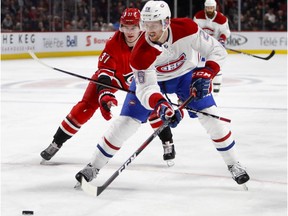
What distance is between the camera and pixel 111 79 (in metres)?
4.15

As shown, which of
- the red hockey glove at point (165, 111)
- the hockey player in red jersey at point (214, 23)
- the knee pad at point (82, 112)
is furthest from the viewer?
the hockey player in red jersey at point (214, 23)

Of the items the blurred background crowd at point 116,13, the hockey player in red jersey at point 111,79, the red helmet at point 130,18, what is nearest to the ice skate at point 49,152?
the hockey player in red jersey at point 111,79

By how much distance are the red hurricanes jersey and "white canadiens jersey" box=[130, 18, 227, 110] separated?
42 cm

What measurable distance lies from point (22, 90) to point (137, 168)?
5076mm

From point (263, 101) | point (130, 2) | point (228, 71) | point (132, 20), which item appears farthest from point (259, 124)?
point (130, 2)

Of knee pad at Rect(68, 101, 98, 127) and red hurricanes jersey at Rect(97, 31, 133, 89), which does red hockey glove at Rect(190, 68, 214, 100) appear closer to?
red hurricanes jersey at Rect(97, 31, 133, 89)

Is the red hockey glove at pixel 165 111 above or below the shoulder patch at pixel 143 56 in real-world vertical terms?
below

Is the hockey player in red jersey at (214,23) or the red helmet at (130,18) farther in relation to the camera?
the hockey player in red jersey at (214,23)

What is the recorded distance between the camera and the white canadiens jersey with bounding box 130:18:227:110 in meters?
3.54

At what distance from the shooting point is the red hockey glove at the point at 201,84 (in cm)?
365

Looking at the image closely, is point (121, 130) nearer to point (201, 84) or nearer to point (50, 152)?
point (201, 84)

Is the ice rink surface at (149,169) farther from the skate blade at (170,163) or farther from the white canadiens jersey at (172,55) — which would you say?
the white canadiens jersey at (172,55)

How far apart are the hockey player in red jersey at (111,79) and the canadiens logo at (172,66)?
0.34 m

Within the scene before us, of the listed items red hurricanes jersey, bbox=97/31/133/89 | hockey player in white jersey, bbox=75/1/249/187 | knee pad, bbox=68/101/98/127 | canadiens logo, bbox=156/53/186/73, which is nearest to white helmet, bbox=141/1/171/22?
hockey player in white jersey, bbox=75/1/249/187
